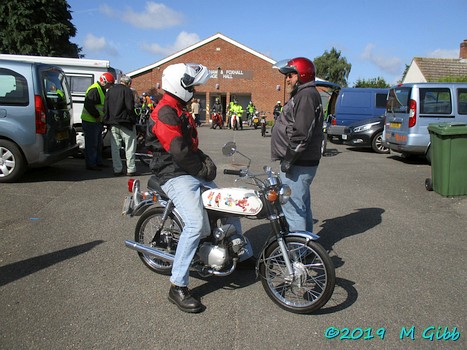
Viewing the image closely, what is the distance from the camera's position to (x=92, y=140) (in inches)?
330

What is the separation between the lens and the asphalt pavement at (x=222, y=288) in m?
2.89

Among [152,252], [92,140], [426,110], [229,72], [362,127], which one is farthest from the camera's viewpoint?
[229,72]

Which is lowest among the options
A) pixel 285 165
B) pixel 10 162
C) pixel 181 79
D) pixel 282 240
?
pixel 282 240

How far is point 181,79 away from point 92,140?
5.72 meters

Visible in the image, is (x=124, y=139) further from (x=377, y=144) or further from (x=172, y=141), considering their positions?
(x=377, y=144)

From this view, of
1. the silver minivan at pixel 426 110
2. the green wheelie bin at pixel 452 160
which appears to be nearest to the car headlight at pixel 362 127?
the silver minivan at pixel 426 110

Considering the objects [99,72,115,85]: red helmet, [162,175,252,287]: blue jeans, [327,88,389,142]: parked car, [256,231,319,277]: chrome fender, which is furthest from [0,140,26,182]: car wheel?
[327,88,389,142]: parked car

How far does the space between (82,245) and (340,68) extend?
180 ft

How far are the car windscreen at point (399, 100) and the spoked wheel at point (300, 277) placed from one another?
835 centimetres

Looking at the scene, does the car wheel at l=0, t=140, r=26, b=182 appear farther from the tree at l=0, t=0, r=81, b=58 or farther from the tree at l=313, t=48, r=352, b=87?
the tree at l=313, t=48, r=352, b=87

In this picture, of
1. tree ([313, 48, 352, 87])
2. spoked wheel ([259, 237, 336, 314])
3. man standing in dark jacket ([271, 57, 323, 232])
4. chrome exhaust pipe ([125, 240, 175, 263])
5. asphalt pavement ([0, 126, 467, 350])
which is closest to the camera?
asphalt pavement ([0, 126, 467, 350])

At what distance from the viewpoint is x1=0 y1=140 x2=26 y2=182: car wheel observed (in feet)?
22.2

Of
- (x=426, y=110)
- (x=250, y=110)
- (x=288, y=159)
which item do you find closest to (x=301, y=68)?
(x=288, y=159)

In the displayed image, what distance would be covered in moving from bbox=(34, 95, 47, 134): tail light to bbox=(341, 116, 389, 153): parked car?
10224 millimetres
